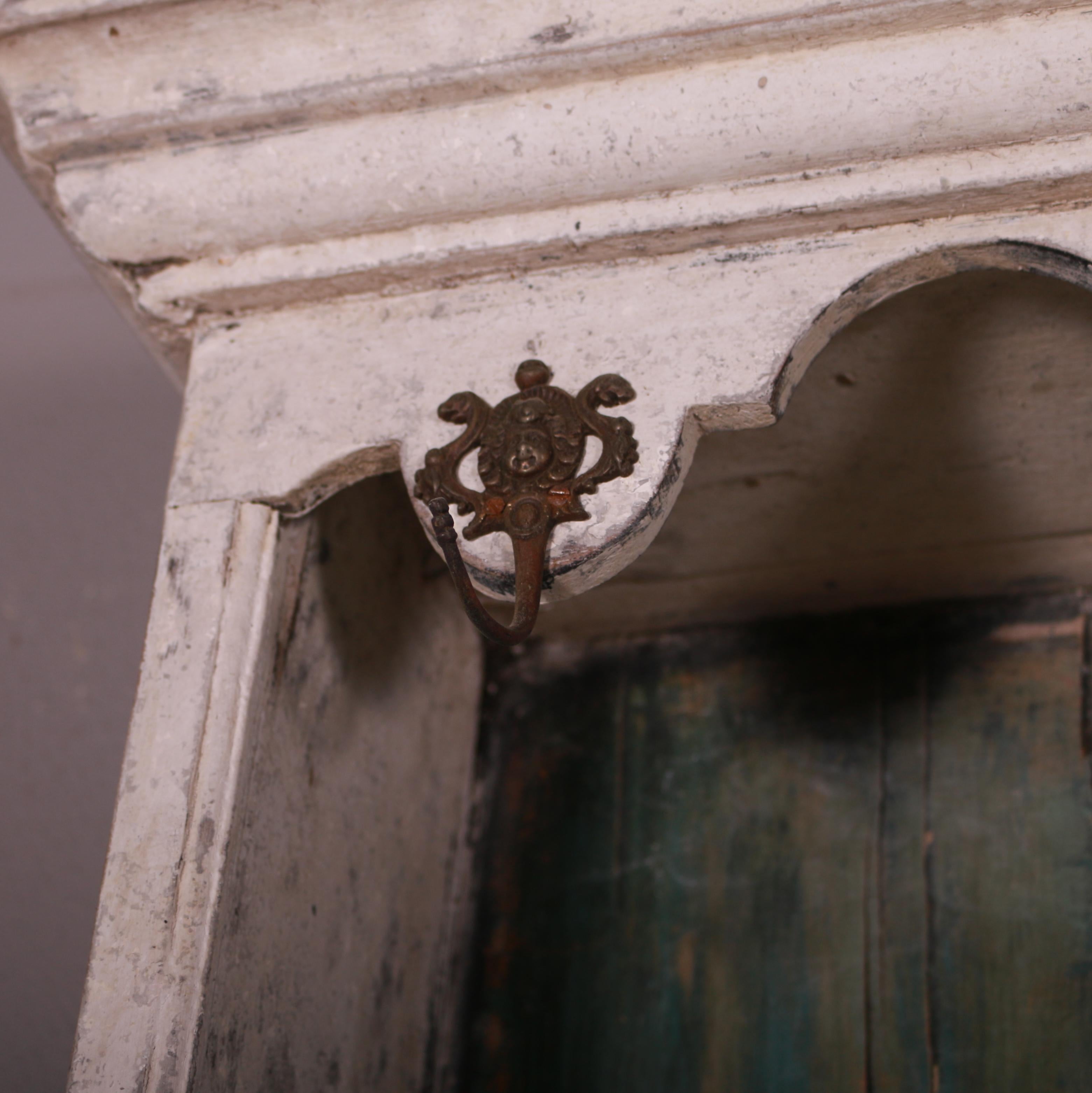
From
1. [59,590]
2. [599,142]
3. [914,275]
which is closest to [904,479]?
[914,275]

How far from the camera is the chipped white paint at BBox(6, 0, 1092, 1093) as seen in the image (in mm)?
950

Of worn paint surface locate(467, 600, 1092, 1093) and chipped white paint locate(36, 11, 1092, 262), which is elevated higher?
chipped white paint locate(36, 11, 1092, 262)

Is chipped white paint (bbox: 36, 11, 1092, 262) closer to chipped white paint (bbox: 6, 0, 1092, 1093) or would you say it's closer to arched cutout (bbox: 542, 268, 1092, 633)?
chipped white paint (bbox: 6, 0, 1092, 1093)

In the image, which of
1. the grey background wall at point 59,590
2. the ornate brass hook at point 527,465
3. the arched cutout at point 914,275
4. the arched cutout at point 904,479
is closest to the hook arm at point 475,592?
the ornate brass hook at point 527,465

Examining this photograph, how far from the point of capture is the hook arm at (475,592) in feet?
2.95

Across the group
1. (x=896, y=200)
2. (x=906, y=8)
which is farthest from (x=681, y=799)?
(x=906, y=8)

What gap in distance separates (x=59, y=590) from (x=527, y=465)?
3.39 ft

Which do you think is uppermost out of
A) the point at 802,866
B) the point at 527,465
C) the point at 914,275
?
the point at 914,275

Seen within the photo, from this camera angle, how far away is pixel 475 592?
94cm

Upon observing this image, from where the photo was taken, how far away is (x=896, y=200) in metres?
0.97

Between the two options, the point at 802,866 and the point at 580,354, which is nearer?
the point at 580,354

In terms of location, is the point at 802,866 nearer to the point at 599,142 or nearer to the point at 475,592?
the point at 475,592

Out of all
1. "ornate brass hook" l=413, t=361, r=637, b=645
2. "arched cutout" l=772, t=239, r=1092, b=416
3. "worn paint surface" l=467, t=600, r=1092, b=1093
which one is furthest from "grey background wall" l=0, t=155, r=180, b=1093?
"arched cutout" l=772, t=239, r=1092, b=416

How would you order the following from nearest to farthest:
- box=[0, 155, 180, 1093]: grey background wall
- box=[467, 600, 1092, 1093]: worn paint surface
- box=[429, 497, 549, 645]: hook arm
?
1. box=[429, 497, 549, 645]: hook arm
2. box=[467, 600, 1092, 1093]: worn paint surface
3. box=[0, 155, 180, 1093]: grey background wall
